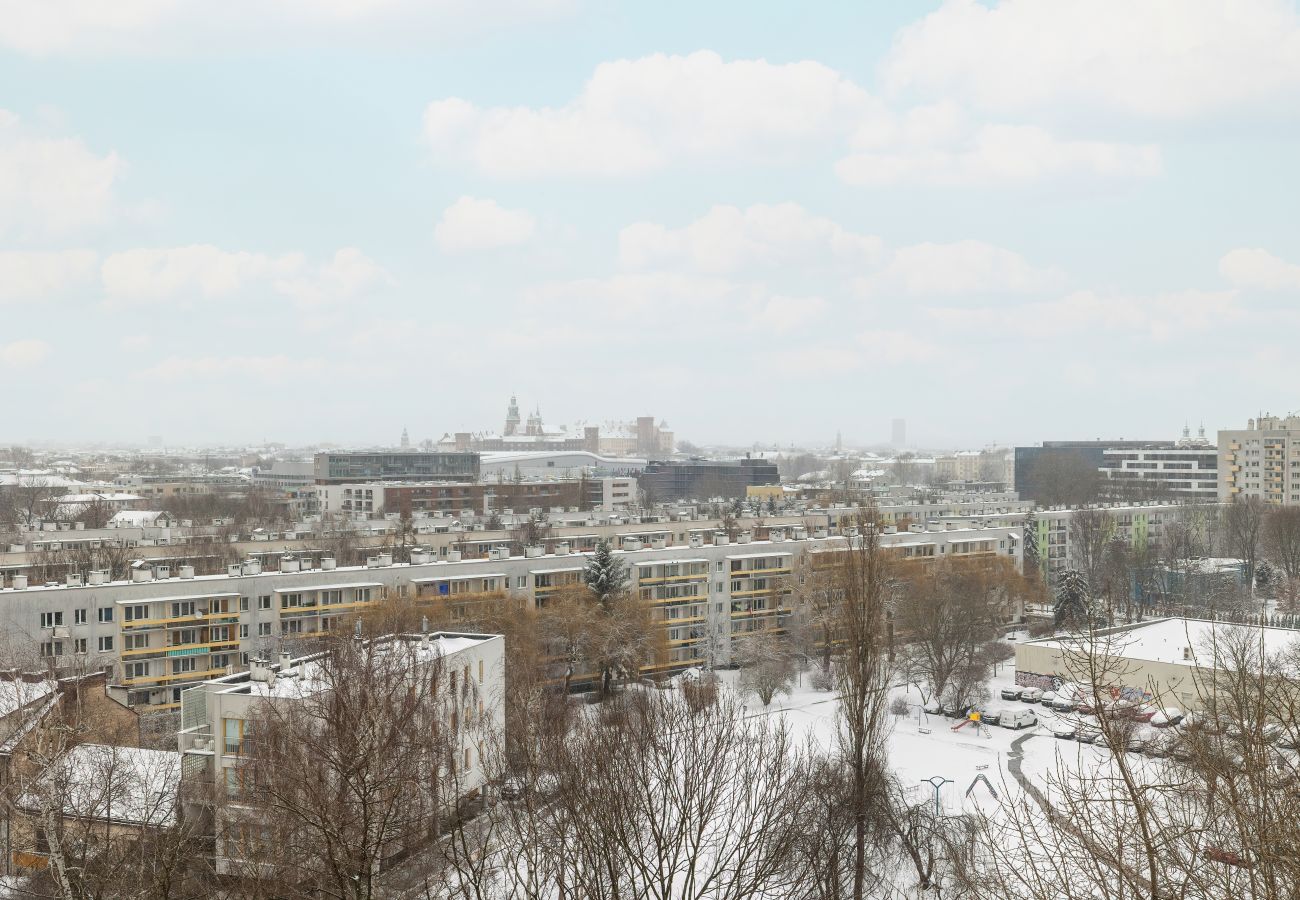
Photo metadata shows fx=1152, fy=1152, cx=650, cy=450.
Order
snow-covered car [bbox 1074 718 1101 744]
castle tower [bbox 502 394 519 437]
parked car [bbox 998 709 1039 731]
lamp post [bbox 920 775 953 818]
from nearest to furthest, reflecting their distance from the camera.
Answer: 1. snow-covered car [bbox 1074 718 1101 744]
2. lamp post [bbox 920 775 953 818]
3. parked car [bbox 998 709 1039 731]
4. castle tower [bbox 502 394 519 437]

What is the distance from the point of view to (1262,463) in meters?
50.4

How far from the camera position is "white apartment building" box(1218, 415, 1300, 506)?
49375 millimetres

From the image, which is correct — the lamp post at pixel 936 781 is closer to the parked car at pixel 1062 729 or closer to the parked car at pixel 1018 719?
the parked car at pixel 1062 729

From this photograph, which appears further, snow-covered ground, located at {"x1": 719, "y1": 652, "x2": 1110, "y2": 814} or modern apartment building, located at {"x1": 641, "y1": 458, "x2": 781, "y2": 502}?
modern apartment building, located at {"x1": 641, "y1": 458, "x2": 781, "y2": 502}

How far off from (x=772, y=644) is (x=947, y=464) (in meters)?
99.2

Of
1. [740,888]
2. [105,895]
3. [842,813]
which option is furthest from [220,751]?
[740,888]

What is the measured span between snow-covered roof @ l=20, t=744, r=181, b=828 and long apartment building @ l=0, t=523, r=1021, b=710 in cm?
631

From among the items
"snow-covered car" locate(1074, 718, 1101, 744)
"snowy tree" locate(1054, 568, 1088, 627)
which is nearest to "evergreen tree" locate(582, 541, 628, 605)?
"snowy tree" locate(1054, 568, 1088, 627)

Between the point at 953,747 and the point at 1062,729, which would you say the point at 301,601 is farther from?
the point at 1062,729

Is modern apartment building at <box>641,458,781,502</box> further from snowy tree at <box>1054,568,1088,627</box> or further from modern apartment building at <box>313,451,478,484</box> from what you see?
snowy tree at <box>1054,568,1088,627</box>

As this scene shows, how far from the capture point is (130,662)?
18781 millimetres

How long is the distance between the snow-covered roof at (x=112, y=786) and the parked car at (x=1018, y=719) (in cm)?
1288

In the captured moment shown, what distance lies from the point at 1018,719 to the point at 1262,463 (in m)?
38.2

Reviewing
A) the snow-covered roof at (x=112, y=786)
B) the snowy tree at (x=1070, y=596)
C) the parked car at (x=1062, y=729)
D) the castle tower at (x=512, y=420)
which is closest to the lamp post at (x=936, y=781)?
the parked car at (x=1062, y=729)
